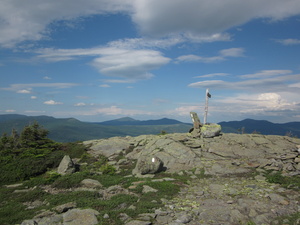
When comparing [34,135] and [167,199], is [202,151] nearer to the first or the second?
[167,199]

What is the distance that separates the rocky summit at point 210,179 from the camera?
35.9 ft

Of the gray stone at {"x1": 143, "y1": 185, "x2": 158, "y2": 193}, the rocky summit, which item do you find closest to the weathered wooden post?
the rocky summit

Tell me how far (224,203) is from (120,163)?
16.0 meters

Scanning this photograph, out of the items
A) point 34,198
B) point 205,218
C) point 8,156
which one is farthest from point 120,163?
point 205,218

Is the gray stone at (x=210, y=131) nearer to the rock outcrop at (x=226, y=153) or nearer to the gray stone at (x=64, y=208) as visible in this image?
the rock outcrop at (x=226, y=153)

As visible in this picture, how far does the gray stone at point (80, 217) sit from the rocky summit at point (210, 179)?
52 millimetres

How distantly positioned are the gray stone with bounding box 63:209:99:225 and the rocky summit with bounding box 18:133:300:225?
52 mm

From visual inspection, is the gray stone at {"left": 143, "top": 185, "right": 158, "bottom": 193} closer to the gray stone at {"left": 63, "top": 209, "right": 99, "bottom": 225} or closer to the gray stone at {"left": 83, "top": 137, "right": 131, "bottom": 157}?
the gray stone at {"left": 63, "top": 209, "right": 99, "bottom": 225}

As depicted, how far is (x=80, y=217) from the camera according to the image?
35.7 feet

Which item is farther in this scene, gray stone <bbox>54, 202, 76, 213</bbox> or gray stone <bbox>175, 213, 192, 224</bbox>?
gray stone <bbox>54, 202, 76, 213</bbox>

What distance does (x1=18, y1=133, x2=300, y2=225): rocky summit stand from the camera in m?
11.0

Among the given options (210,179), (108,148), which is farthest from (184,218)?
(108,148)

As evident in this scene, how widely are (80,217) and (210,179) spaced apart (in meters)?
11.7

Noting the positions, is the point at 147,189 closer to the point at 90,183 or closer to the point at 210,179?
the point at 90,183
